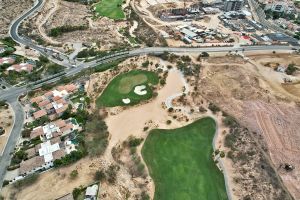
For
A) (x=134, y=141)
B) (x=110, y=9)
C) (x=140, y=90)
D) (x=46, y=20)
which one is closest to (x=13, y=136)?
(x=134, y=141)

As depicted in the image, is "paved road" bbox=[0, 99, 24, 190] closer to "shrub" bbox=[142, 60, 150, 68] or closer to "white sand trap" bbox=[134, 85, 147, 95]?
"white sand trap" bbox=[134, 85, 147, 95]

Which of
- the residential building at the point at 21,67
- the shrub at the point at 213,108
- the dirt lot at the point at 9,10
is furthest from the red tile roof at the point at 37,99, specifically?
the dirt lot at the point at 9,10

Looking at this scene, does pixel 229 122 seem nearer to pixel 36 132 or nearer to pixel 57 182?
pixel 57 182

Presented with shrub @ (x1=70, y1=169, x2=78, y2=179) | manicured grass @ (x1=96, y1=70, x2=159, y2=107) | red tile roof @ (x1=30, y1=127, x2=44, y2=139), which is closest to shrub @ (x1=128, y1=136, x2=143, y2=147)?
manicured grass @ (x1=96, y1=70, x2=159, y2=107)

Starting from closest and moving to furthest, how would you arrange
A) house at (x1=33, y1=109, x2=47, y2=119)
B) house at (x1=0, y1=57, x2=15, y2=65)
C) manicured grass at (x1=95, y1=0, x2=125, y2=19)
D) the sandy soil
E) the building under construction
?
the sandy soil, house at (x1=33, y1=109, x2=47, y2=119), house at (x1=0, y1=57, x2=15, y2=65), the building under construction, manicured grass at (x1=95, y1=0, x2=125, y2=19)

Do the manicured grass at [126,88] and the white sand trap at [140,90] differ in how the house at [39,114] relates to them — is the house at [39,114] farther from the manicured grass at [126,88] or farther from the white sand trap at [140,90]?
the white sand trap at [140,90]

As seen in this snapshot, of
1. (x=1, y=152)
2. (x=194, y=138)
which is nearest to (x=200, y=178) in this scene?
(x=194, y=138)
